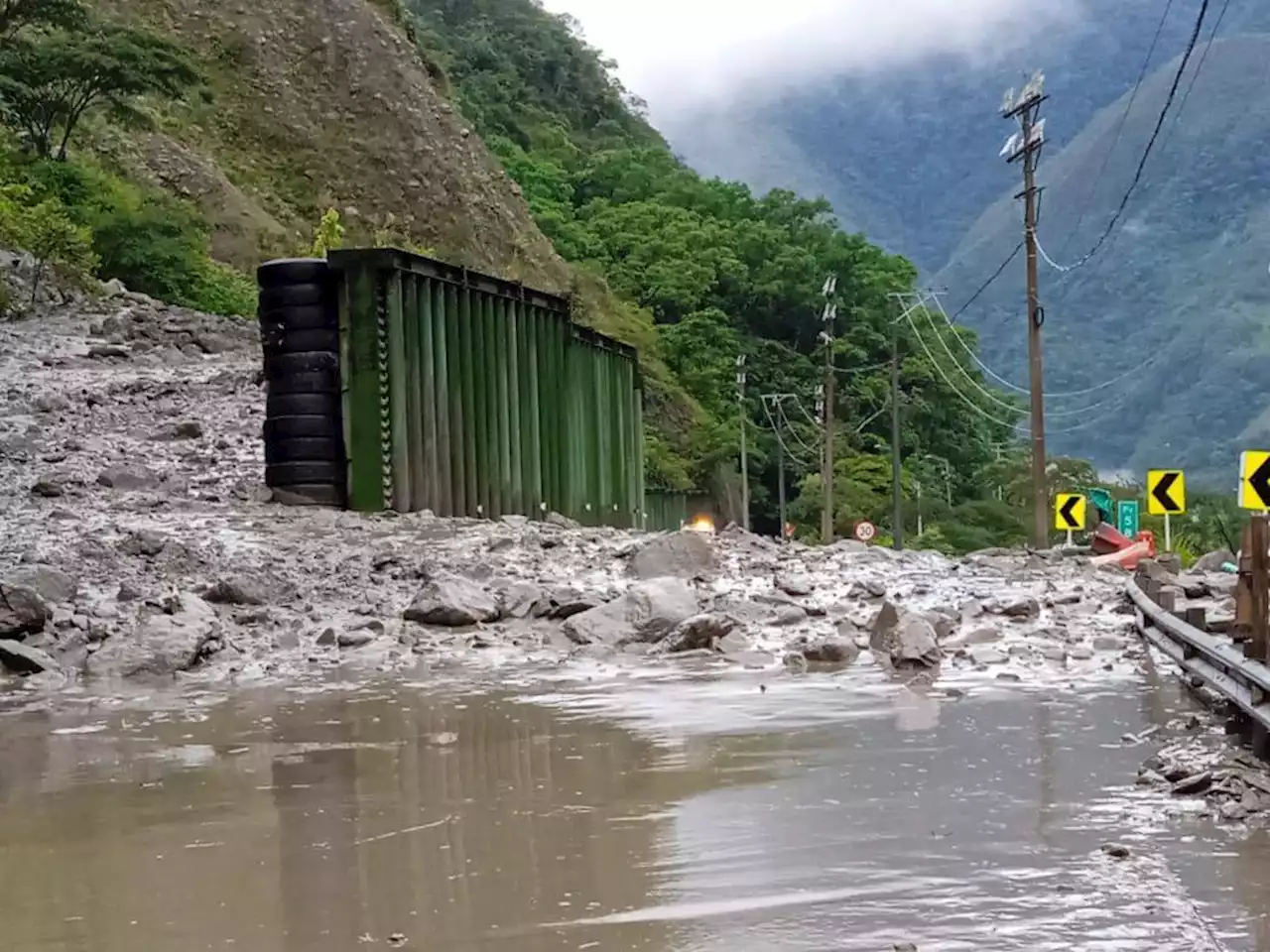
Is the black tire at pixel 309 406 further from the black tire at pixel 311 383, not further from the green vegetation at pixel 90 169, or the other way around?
the green vegetation at pixel 90 169

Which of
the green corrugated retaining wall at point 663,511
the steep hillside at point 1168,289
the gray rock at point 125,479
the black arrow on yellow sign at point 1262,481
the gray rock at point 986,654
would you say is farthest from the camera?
the steep hillside at point 1168,289

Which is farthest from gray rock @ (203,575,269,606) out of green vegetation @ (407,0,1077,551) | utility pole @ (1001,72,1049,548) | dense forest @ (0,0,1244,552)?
green vegetation @ (407,0,1077,551)

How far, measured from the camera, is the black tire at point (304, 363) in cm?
1484

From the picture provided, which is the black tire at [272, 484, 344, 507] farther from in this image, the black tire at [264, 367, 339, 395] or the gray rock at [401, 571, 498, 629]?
the gray rock at [401, 571, 498, 629]

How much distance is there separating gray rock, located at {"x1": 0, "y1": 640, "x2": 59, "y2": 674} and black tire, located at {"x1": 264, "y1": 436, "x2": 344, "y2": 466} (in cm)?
596

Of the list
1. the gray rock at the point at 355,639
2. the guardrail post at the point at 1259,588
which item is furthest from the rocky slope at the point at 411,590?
the guardrail post at the point at 1259,588

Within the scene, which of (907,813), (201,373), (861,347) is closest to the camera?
(907,813)

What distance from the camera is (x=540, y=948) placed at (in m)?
3.69

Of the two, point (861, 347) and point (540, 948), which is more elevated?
point (861, 347)

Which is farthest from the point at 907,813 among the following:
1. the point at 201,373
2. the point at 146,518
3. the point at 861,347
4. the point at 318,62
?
the point at 861,347

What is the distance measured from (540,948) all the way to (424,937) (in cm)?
32

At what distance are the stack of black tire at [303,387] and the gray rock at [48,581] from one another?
460cm

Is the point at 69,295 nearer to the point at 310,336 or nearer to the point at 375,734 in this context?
the point at 310,336

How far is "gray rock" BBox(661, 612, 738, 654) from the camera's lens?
9.41 metres
